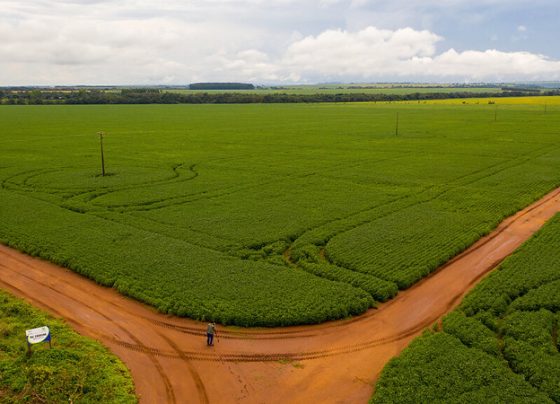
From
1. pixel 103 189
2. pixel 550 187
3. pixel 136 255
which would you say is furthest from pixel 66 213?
pixel 550 187

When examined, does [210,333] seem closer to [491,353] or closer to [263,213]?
[491,353]

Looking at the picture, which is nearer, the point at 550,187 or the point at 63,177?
the point at 550,187

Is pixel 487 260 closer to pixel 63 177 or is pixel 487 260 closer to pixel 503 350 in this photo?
pixel 503 350

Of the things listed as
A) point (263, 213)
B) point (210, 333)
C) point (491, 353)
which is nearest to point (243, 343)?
point (210, 333)

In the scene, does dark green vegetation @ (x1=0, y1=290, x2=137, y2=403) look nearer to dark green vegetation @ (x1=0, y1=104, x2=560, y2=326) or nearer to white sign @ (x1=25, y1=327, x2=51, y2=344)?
white sign @ (x1=25, y1=327, x2=51, y2=344)

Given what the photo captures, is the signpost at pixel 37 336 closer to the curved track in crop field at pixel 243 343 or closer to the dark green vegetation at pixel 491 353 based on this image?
the curved track in crop field at pixel 243 343

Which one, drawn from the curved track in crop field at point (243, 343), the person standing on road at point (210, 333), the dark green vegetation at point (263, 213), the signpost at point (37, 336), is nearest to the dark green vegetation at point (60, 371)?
the signpost at point (37, 336)
